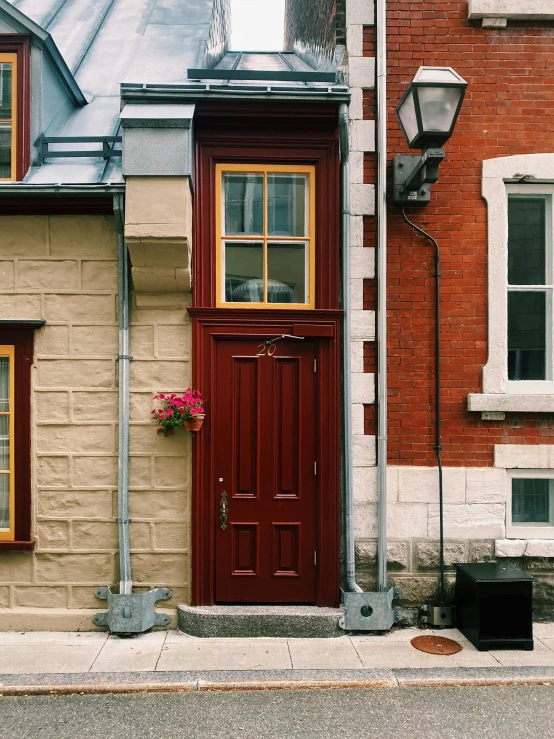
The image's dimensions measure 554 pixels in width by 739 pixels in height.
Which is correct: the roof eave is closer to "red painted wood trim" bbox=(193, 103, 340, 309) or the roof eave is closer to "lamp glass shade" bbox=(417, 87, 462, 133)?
"red painted wood trim" bbox=(193, 103, 340, 309)

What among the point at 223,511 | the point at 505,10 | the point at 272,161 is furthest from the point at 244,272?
the point at 505,10

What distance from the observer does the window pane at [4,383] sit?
19.9 feet

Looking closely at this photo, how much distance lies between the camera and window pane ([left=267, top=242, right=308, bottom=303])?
6.16 m

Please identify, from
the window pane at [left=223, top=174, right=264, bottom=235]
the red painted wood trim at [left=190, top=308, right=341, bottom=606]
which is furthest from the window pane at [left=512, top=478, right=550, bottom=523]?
the window pane at [left=223, top=174, right=264, bottom=235]

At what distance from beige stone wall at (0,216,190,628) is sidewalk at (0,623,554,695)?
51 centimetres

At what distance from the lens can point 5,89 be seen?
6.16m

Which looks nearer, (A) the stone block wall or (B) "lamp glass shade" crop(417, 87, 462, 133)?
(B) "lamp glass shade" crop(417, 87, 462, 133)

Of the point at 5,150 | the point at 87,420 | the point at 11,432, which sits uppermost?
the point at 5,150

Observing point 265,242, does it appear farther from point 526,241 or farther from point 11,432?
point 11,432

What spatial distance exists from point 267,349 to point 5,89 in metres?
3.71

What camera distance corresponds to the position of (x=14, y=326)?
5.93 m

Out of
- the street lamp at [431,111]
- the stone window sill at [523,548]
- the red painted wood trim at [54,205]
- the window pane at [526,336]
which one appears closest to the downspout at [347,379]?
the street lamp at [431,111]

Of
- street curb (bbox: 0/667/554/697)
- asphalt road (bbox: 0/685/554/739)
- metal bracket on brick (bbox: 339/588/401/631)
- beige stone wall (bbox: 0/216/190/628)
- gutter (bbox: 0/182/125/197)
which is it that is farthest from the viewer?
beige stone wall (bbox: 0/216/190/628)

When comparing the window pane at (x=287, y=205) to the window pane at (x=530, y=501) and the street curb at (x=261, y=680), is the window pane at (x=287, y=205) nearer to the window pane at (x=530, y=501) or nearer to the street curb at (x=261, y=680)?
the window pane at (x=530, y=501)
